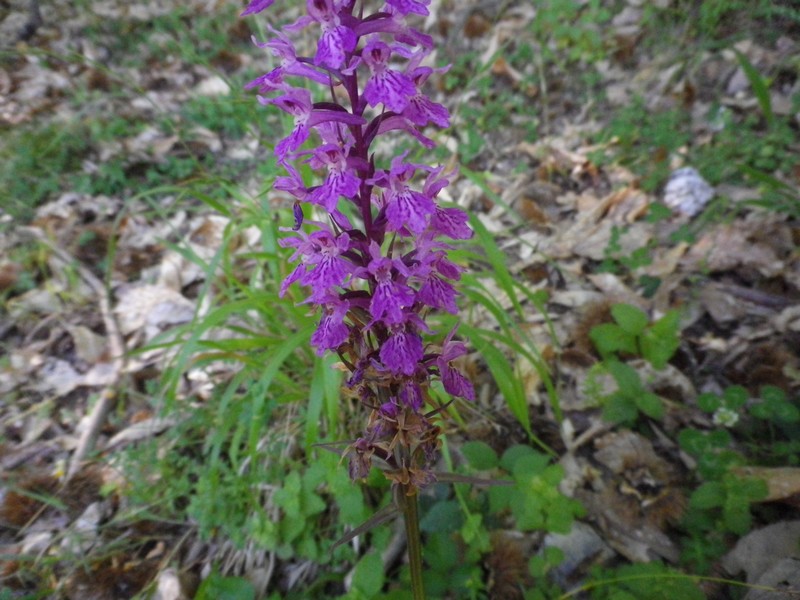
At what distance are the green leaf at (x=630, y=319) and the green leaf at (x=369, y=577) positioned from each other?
151cm

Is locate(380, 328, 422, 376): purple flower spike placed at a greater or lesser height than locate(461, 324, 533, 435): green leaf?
greater

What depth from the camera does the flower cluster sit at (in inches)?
41.5

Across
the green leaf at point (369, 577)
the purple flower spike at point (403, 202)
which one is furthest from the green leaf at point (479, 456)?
the purple flower spike at point (403, 202)

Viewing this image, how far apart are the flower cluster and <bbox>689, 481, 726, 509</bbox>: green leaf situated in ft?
3.74

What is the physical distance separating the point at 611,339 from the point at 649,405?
15.2 inches

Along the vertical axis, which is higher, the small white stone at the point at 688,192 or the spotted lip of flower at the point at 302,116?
the small white stone at the point at 688,192

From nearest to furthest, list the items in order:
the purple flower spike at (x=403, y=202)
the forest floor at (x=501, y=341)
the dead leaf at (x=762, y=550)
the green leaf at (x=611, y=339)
Result: the purple flower spike at (x=403, y=202) → the dead leaf at (x=762, y=550) → the forest floor at (x=501, y=341) → the green leaf at (x=611, y=339)

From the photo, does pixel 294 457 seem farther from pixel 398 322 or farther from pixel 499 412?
pixel 398 322

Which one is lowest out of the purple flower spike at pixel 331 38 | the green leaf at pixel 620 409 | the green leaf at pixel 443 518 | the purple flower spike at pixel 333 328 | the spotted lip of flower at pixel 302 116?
the green leaf at pixel 443 518

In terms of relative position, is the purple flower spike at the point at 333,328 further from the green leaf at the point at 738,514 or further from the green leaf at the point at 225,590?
the green leaf at the point at 738,514

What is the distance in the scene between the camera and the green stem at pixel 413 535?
4.33ft

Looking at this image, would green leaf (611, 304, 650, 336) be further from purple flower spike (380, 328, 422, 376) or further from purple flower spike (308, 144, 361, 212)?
purple flower spike (308, 144, 361, 212)

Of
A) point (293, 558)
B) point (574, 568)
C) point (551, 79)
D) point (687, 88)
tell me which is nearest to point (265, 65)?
point (551, 79)

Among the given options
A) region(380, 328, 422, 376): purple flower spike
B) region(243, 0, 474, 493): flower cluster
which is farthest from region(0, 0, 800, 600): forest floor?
region(380, 328, 422, 376): purple flower spike
